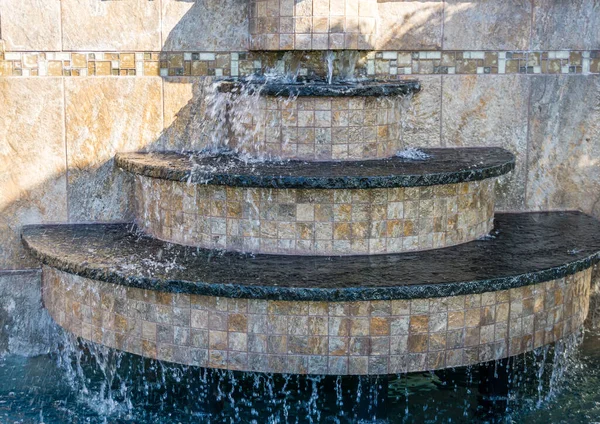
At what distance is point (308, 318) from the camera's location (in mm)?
5660

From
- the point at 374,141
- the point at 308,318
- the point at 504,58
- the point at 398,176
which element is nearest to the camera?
the point at 308,318

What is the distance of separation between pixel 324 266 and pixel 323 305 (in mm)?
417

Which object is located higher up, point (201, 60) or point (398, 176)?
point (201, 60)

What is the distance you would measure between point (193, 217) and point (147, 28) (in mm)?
1609

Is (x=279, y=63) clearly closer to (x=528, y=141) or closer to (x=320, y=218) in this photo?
(x=320, y=218)

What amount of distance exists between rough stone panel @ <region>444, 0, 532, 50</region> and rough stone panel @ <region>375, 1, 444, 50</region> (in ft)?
0.27

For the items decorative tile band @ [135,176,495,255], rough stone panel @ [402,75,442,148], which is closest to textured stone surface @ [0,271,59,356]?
decorative tile band @ [135,176,495,255]

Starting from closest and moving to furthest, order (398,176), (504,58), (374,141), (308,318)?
(308,318)
(398,176)
(374,141)
(504,58)

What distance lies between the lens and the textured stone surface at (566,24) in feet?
24.5

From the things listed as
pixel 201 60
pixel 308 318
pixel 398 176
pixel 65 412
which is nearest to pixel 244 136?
pixel 201 60

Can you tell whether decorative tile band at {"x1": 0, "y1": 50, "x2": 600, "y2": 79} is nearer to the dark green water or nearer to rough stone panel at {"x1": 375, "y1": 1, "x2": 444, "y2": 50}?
rough stone panel at {"x1": 375, "y1": 1, "x2": 444, "y2": 50}

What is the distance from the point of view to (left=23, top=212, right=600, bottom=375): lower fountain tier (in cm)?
564

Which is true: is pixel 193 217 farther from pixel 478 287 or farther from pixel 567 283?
pixel 567 283

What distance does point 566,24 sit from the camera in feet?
24.7
